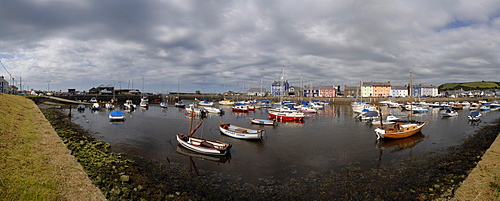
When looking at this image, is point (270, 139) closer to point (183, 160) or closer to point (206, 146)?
point (206, 146)

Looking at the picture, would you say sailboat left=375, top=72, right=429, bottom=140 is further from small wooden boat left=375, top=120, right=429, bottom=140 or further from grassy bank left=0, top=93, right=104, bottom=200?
grassy bank left=0, top=93, right=104, bottom=200

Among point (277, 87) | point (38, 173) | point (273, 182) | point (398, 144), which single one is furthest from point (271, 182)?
point (277, 87)

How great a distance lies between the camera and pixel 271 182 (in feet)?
53.5

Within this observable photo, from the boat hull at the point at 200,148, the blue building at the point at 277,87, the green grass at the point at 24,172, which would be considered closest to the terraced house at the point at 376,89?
the blue building at the point at 277,87

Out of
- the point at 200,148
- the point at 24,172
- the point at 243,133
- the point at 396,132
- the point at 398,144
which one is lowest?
Result: the point at 398,144

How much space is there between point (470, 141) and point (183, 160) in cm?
3353

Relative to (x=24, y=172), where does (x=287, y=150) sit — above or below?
below

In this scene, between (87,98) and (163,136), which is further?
(87,98)

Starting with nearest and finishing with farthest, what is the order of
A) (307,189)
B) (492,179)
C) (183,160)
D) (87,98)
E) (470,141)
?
(492,179) → (307,189) → (183,160) → (470,141) → (87,98)

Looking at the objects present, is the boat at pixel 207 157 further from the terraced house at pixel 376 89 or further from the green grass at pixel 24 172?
the terraced house at pixel 376 89

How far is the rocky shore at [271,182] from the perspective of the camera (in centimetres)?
1381

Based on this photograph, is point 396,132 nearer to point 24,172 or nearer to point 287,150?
point 287,150

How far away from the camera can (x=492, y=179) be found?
549 inches

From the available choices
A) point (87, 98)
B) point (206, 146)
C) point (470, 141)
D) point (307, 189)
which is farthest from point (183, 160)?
point (87, 98)
